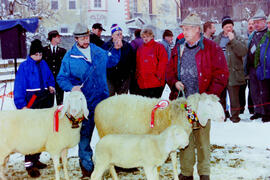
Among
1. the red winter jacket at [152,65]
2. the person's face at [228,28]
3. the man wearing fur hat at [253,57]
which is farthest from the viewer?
the man wearing fur hat at [253,57]

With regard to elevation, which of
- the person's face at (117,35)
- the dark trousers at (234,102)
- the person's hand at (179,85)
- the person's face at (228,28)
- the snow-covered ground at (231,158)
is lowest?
the snow-covered ground at (231,158)

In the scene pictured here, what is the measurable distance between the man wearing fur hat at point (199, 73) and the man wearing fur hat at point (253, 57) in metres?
4.01

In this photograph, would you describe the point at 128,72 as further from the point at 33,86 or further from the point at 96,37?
the point at 33,86

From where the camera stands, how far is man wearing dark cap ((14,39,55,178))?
4711 mm

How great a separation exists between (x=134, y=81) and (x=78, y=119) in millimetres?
2141

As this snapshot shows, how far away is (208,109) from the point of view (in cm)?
367

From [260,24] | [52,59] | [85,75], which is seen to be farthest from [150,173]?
[260,24]

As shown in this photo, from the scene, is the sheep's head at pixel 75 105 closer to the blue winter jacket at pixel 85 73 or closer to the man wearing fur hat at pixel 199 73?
the blue winter jacket at pixel 85 73

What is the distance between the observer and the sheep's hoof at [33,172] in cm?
465

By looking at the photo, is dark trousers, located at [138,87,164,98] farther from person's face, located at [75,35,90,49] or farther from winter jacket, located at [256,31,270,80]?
winter jacket, located at [256,31,270,80]

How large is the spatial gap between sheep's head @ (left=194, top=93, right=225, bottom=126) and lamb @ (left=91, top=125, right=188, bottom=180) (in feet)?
1.43

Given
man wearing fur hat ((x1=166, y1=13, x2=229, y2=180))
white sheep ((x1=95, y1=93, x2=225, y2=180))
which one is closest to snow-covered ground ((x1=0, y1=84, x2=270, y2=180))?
man wearing fur hat ((x1=166, y1=13, x2=229, y2=180))

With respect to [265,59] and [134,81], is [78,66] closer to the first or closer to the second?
[134,81]

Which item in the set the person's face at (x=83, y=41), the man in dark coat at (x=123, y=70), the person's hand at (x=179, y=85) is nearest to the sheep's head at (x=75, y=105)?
the person's face at (x=83, y=41)
